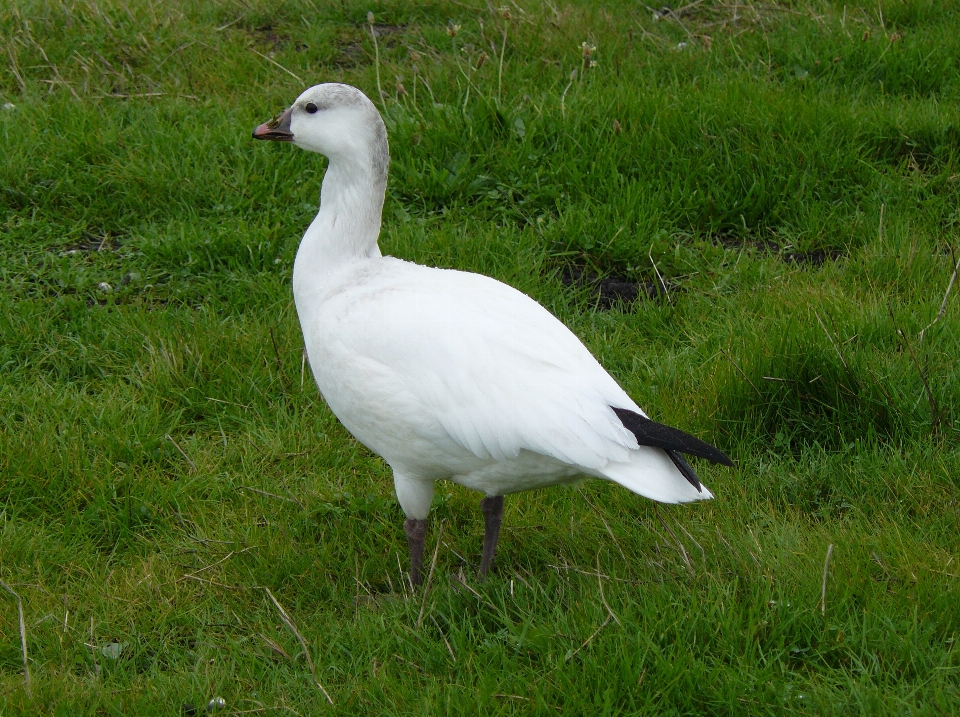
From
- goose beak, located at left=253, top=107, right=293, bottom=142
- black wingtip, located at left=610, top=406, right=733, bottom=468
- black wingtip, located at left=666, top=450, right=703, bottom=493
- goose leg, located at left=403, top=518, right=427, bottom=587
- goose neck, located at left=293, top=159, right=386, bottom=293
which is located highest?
goose beak, located at left=253, top=107, right=293, bottom=142

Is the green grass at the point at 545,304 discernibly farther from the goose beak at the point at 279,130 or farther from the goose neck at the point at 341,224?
the goose beak at the point at 279,130

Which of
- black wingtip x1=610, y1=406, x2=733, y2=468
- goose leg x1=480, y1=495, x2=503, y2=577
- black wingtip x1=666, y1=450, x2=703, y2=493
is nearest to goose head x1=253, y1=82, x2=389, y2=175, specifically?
goose leg x1=480, y1=495, x2=503, y2=577

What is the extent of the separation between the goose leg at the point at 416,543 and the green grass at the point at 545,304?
0.50ft

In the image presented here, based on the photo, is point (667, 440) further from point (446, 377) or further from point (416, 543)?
point (416, 543)

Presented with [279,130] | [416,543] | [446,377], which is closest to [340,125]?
[279,130]

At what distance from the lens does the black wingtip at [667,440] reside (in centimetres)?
301

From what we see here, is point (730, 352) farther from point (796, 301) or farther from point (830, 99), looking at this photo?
point (830, 99)

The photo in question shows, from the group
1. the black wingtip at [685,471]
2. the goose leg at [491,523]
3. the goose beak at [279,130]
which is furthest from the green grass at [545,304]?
the goose beak at [279,130]

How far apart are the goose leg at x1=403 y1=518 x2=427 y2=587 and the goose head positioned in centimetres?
118

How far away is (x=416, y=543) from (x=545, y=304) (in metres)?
1.50

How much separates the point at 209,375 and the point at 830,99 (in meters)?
3.32

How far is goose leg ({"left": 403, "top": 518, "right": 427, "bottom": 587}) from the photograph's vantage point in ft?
11.8

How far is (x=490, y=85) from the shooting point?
18.5 feet

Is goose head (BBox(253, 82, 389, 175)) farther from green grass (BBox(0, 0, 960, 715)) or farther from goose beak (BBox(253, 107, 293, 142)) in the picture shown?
green grass (BBox(0, 0, 960, 715))
